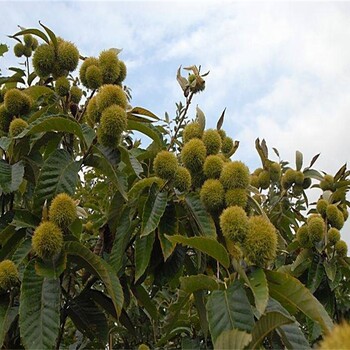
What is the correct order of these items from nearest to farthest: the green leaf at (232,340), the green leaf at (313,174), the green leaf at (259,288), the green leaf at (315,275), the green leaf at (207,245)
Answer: the green leaf at (232,340) → the green leaf at (259,288) → the green leaf at (207,245) → the green leaf at (315,275) → the green leaf at (313,174)

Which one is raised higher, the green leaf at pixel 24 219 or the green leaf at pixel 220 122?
the green leaf at pixel 220 122

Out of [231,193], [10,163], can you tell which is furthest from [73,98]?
[231,193]

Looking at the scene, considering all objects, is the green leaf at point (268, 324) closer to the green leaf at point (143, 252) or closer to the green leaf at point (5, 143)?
the green leaf at point (143, 252)

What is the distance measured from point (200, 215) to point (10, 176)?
60 cm

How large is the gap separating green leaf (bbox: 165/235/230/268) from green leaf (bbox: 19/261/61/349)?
0.35 meters

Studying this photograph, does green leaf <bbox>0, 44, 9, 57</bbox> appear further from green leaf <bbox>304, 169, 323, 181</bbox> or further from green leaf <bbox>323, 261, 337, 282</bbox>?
green leaf <bbox>323, 261, 337, 282</bbox>

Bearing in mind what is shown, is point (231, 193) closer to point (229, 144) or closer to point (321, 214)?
point (229, 144)

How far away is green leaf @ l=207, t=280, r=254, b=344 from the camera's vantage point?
121cm

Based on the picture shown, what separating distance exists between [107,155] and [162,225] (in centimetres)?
28

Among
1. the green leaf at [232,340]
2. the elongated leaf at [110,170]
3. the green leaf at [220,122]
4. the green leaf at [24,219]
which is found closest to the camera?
the green leaf at [232,340]

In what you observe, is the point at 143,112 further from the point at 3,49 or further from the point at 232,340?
the point at 232,340

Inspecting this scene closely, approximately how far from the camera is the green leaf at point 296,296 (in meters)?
→ 1.20

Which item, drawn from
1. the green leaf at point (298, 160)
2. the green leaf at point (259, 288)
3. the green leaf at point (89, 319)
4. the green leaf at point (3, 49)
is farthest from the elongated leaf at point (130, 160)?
the green leaf at point (298, 160)

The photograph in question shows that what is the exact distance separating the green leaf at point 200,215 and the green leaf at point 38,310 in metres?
0.43
